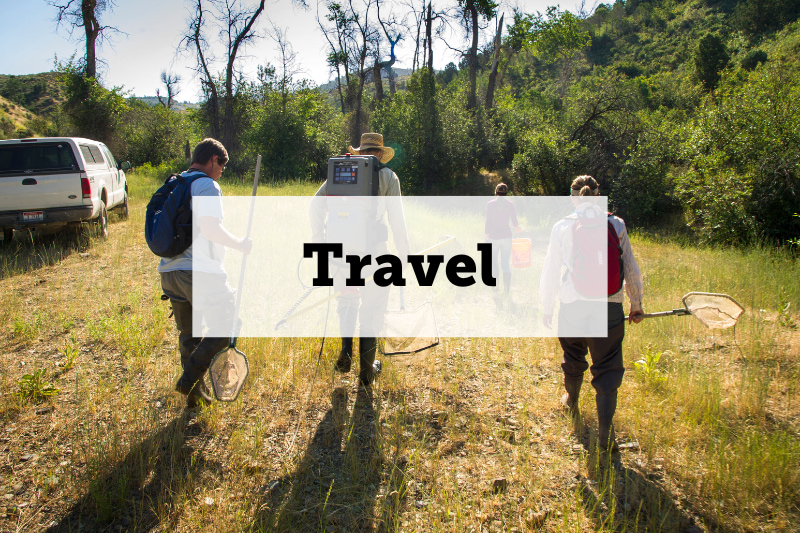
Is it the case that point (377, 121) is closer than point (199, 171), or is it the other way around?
point (199, 171)

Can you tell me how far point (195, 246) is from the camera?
341 cm

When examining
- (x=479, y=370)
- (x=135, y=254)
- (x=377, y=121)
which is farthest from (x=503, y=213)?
(x=377, y=121)

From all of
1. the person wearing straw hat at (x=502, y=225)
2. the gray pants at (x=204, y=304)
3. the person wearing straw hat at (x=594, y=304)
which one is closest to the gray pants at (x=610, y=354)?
the person wearing straw hat at (x=594, y=304)

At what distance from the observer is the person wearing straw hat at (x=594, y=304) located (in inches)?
129

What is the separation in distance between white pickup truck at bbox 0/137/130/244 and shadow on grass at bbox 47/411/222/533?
7116mm

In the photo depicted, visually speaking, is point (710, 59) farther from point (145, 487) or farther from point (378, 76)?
point (145, 487)

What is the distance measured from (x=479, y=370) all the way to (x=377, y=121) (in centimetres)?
2580

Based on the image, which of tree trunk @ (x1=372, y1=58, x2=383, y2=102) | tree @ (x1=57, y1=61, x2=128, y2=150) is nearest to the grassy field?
tree @ (x1=57, y1=61, x2=128, y2=150)

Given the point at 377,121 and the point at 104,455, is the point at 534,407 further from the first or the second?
the point at 377,121

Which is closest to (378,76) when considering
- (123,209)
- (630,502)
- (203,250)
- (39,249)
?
(123,209)

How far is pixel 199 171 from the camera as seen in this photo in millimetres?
3475

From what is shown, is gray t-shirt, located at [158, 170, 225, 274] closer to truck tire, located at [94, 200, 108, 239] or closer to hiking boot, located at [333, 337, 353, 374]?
hiking boot, located at [333, 337, 353, 374]

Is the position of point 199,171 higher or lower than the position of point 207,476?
higher

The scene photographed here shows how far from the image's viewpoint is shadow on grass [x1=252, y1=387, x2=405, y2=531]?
2730mm
